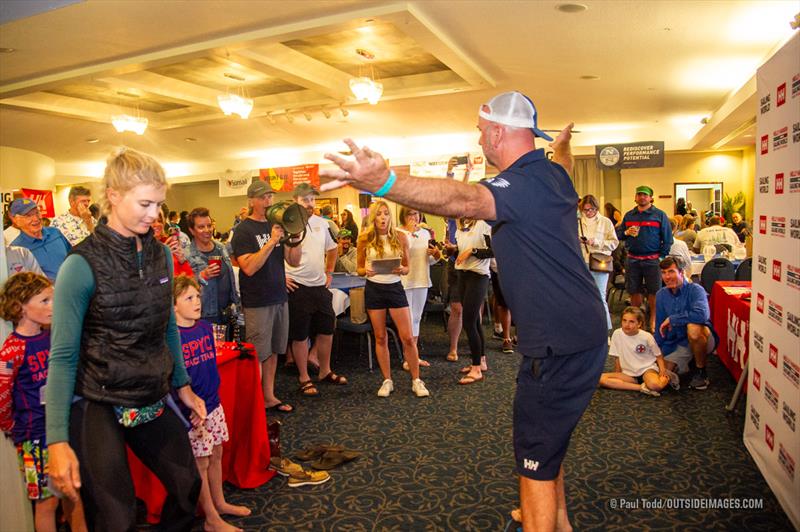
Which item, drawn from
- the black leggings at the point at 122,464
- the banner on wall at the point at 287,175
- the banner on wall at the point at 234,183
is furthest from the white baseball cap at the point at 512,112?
the banner on wall at the point at 234,183

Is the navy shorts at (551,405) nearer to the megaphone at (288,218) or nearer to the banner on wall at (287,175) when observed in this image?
the megaphone at (288,218)

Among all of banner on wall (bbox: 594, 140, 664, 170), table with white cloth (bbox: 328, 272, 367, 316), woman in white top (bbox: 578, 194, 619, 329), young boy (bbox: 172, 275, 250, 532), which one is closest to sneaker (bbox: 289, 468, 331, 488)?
young boy (bbox: 172, 275, 250, 532)

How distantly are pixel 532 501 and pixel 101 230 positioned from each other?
67.3 inches

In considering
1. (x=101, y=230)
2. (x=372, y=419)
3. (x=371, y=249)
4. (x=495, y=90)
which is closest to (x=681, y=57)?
(x=495, y=90)

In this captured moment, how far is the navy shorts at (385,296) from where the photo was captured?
4.97 metres

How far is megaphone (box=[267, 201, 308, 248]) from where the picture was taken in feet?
14.4

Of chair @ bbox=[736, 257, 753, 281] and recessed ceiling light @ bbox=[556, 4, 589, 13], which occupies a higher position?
recessed ceiling light @ bbox=[556, 4, 589, 13]

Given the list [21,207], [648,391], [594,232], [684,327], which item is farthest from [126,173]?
[594,232]

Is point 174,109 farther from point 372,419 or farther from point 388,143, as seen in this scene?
point 372,419

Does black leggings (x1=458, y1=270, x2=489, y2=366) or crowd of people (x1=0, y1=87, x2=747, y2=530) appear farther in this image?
black leggings (x1=458, y1=270, x2=489, y2=366)

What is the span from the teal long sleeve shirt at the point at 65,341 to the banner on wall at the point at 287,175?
1459 centimetres

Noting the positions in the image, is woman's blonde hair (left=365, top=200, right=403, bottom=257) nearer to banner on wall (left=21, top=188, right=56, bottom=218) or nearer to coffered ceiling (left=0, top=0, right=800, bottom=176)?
coffered ceiling (left=0, top=0, right=800, bottom=176)

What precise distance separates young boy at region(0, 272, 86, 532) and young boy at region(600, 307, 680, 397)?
163 inches

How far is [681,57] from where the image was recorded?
301 inches
